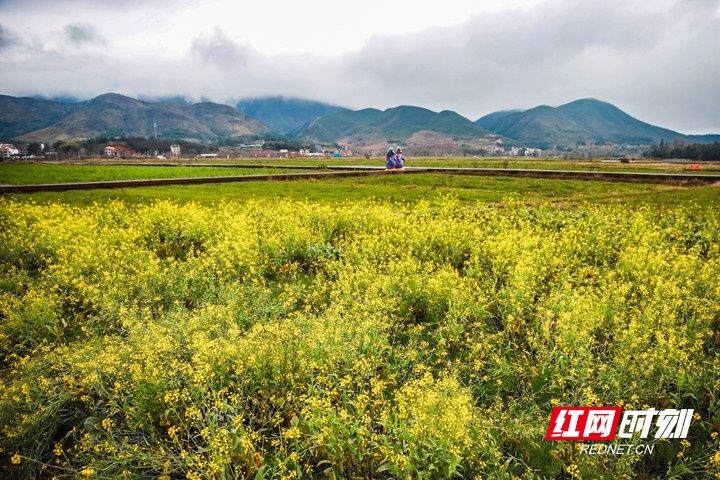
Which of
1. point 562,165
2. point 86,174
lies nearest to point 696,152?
point 562,165

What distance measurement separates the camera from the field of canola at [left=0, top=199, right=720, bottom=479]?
5.01 m

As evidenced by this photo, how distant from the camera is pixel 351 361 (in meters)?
6.55

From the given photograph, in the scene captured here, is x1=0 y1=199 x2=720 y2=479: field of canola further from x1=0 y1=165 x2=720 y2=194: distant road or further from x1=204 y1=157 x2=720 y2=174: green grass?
x1=204 y1=157 x2=720 y2=174: green grass

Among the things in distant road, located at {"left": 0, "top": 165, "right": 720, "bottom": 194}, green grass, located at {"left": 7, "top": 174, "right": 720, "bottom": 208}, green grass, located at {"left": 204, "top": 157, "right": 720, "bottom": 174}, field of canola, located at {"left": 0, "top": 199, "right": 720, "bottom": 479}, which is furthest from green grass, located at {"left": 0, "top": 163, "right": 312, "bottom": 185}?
green grass, located at {"left": 204, "top": 157, "right": 720, "bottom": 174}

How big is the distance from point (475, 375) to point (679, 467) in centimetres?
252

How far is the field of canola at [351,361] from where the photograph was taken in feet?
16.4

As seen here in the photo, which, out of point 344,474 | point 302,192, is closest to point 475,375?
point 344,474

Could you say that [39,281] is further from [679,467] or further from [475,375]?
[679,467]

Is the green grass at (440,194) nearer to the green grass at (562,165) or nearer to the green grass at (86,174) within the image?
the green grass at (86,174)

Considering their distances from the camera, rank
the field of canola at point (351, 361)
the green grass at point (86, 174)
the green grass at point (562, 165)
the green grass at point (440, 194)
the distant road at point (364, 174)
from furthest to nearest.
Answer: the green grass at point (562, 165) < the green grass at point (86, 174) < the distant road at point (364, 174) < the green grass at point (440, 194) < the field of canola at point (351, 361)

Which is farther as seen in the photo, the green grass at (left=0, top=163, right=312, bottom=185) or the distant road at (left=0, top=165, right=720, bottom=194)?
the green grass at (left=0, top=163, right=312, bottom=185)

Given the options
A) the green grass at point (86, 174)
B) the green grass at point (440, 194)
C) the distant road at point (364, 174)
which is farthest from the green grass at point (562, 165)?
the green grass at point (86, 174)

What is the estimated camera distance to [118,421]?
6.08 meters

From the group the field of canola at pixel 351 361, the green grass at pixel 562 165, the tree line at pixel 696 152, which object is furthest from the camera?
the tree line at pixel 696 152
